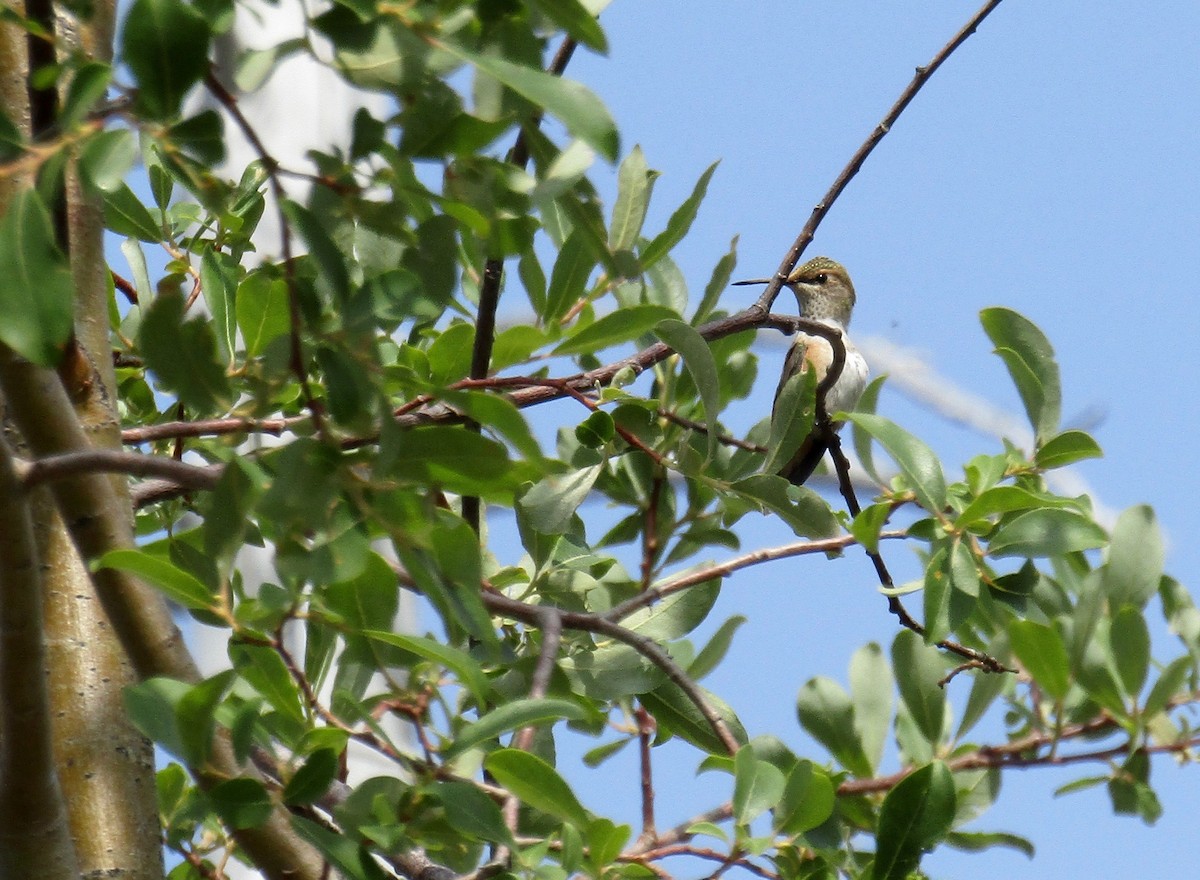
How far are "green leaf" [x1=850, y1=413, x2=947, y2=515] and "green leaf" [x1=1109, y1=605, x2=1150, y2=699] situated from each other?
294mm

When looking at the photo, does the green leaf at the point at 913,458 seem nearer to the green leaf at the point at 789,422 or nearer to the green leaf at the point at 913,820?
the green leaf at the point at 789,422

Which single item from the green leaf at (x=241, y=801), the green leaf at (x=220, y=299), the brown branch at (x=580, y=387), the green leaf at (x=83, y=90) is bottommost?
the green leaf at (x=241, y=801)

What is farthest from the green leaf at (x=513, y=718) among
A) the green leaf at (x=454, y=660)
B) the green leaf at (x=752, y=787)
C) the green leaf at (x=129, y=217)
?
the green leaf at (x=129, y=217)

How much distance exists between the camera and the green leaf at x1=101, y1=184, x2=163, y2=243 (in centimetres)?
225

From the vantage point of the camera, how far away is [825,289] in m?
5.83

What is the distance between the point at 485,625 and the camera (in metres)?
1.09

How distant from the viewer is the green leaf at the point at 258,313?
5.36 feet

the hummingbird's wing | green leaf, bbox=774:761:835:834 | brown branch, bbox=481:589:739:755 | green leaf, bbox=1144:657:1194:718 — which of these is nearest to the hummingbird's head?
the hummingbird's wing

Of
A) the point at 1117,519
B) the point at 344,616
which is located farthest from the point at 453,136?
the point at 1117,519

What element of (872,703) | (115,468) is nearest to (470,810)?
(115,468)

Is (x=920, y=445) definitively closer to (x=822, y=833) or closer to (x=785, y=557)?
(x=785, y=557)

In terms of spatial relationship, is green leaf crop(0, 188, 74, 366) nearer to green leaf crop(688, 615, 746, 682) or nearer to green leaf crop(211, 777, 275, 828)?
green leaf crop(211, 777, 275, 828)

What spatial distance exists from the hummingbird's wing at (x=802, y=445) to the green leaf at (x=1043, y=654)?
40cm

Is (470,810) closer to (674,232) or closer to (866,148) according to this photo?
(674,232)
